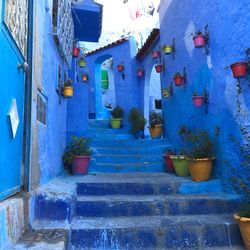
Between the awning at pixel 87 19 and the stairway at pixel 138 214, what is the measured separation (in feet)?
13.0

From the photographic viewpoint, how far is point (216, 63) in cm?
486

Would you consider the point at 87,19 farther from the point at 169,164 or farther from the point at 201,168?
the point at 201,168

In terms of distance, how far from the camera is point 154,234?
10.9 feet

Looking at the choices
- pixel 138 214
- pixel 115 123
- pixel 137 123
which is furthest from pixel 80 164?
pixel 115 123

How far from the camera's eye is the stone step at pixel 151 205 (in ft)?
12.4

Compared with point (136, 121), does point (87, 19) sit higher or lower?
higher

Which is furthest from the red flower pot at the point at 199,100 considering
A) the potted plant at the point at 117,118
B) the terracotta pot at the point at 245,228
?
the potted plant at the point at 117,118

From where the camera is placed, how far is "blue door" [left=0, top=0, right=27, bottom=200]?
224 centimetres

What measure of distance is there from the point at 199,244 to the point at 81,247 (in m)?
1.30

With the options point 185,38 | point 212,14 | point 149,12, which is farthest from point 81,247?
point 149,12

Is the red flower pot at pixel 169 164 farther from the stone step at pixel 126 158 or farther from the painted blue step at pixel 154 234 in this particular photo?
the painted blue step at pixel 154 234

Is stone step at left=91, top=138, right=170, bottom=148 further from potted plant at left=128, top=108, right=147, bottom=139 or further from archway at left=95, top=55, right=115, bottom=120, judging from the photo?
archway at left=95, top=55, right=115, bottom=120

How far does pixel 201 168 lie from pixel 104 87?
9039mm

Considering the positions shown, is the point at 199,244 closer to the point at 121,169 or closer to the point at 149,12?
the point at 121,169
